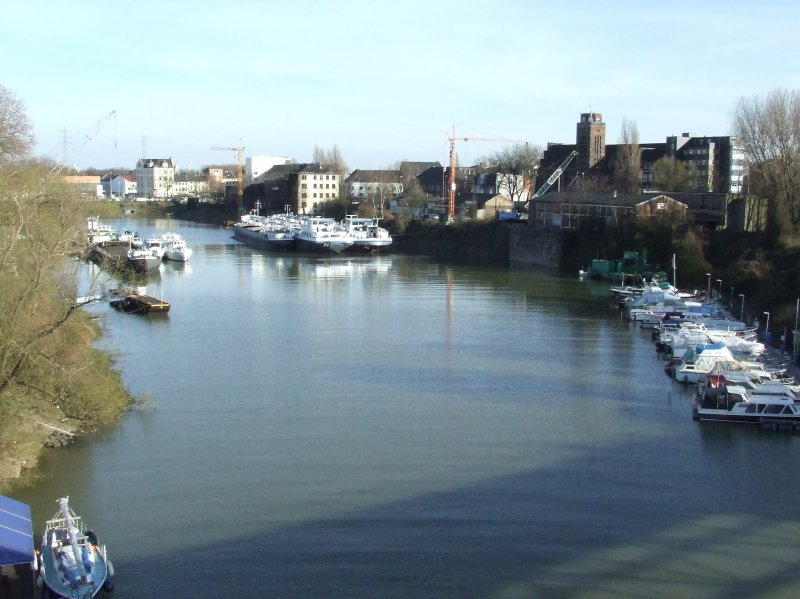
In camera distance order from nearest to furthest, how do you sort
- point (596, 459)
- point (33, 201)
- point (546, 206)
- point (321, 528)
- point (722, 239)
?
point (321, 528), point (596, 459), point (33, 201), point (722, 239), point (546, 206)

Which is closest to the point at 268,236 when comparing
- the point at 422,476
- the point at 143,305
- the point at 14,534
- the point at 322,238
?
the point at 322,238

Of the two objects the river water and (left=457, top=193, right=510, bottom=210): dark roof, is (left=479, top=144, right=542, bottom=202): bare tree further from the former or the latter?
the river water

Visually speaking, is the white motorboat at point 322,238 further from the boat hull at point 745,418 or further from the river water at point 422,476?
the boat hull at point 745,418

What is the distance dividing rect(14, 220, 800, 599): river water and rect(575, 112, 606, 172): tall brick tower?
17.8 metres

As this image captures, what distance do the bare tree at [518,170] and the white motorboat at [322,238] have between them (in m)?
7.12

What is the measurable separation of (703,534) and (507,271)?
15364mm

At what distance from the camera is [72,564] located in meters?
4.38

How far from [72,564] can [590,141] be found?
25308 millimetres

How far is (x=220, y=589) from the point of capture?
14.5ft

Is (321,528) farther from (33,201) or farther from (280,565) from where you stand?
(33,201)

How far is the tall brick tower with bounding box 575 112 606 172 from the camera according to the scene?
2786cm

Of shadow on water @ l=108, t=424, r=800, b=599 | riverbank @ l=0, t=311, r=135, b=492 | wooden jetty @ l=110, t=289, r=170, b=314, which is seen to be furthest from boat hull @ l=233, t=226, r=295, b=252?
shadow on water @ l=108, t=424, r=800, b=599

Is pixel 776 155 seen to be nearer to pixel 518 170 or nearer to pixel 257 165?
pixel 518 170

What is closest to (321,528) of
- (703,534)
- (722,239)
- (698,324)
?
(703,534)
